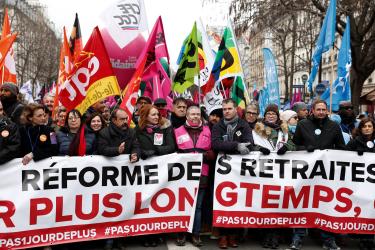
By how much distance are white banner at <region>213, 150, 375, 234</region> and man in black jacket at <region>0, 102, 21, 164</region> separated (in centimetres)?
246

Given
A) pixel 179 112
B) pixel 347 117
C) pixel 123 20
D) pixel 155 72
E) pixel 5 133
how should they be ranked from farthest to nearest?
pixel 123 20, pixel 155 72, pixel 347 117, pixel 179 112, pixel 5 133

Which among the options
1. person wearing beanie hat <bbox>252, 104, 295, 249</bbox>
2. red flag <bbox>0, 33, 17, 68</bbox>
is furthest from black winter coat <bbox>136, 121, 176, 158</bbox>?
red flag <bbox>0, 33, 17, 68</bbox>

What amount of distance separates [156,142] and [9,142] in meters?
1.75

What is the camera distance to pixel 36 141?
17.7 feet

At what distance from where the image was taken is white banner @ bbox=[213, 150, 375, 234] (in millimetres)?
5930

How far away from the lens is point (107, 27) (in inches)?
378

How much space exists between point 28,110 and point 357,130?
13.5 feet

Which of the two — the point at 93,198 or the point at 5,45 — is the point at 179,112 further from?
the point at 5,45

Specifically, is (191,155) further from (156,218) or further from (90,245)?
(90,245)

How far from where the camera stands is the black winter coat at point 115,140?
5.67 m

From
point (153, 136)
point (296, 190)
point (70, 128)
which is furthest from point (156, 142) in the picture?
point (296, 190)

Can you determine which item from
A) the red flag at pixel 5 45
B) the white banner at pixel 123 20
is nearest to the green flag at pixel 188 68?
the white banner at pixel 123 20

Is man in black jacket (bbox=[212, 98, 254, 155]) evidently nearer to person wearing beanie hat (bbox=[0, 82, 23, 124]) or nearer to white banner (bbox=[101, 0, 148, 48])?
person wearing beanie hat (bbox=[0, 82, 23, 124])

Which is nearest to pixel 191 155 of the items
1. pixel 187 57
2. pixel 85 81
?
pixel 85 81
